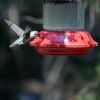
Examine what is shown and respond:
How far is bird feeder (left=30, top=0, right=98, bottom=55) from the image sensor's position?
4961 mm

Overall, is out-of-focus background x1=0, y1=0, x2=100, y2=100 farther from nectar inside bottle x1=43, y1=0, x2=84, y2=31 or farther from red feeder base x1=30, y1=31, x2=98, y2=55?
red feeder base x1=30, y1=31, x2=98, y2=55

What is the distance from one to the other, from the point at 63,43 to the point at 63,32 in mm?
199

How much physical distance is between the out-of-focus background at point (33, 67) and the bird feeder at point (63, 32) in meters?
6.69

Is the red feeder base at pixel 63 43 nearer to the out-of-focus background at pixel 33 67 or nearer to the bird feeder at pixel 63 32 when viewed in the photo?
the bird feeder at pixel 63 32

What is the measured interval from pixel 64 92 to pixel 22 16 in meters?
3.99

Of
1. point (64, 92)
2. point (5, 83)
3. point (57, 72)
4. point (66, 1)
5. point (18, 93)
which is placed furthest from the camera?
point (5, 83)

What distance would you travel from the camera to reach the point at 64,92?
60.8 feet

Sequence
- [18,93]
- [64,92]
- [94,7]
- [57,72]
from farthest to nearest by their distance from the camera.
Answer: [18,93]
[64,92]
[57,72]
[94,7]

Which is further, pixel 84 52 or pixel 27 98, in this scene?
pixel 27 98

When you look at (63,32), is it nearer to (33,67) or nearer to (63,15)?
(63,15)

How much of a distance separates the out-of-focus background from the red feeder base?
6.98 meters

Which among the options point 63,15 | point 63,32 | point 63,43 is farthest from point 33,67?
point 63,43

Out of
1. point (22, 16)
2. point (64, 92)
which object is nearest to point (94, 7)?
point (22, 16)

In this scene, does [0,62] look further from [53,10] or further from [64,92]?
[53,10]
